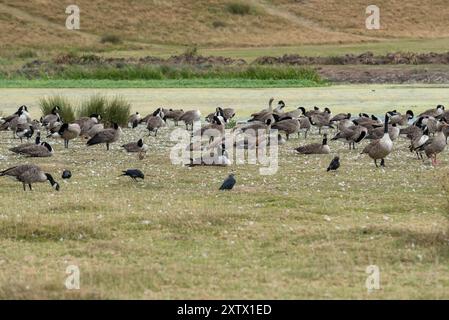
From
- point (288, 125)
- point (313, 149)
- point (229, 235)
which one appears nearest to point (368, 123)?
point (288, 125)

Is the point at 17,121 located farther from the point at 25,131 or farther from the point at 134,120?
the point at 134,120

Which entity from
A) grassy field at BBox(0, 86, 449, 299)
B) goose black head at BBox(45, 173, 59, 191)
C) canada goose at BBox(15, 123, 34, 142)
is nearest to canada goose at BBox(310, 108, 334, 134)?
grassy field at BBox(0, 86, 449, 299)

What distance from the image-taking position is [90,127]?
86.5ft

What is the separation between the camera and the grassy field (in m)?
10.5

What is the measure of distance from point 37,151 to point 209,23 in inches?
3328

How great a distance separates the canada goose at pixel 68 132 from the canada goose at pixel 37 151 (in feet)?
7.94

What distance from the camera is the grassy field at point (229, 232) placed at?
34.3 ft

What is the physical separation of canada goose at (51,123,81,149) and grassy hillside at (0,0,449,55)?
210 ft

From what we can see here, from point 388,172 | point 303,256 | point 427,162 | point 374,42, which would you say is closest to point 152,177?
point 388,172

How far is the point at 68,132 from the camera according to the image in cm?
2523

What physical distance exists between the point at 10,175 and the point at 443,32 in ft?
289
